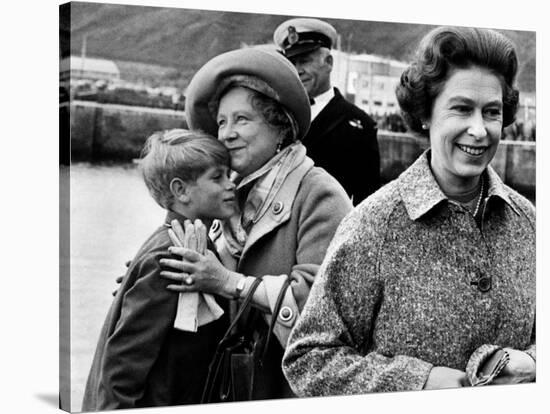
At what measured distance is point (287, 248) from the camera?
7.20 meters

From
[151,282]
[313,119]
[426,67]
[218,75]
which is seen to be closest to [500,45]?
[426,67]

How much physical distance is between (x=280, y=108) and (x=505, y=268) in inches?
64.2

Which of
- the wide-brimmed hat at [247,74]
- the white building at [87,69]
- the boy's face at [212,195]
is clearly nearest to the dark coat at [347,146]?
the wide-brimmed hat at [247,74]

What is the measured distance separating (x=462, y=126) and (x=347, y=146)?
27.1 inches

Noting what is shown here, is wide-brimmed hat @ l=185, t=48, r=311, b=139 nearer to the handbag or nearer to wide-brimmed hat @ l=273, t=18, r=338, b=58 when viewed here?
wide-brimmed hat @ l=273, t=18, r=338, b=58

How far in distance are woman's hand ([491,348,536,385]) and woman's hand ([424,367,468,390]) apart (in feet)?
1.31

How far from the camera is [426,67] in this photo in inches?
297

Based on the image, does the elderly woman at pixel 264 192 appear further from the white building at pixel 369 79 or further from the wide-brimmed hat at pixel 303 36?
the white building at pixel 369 79

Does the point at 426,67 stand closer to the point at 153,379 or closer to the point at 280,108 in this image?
the point at 280,108

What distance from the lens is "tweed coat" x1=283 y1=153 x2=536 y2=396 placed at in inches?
277

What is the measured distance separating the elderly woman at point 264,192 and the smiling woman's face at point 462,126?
30.1 inches

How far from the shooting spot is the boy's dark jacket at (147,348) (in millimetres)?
6863

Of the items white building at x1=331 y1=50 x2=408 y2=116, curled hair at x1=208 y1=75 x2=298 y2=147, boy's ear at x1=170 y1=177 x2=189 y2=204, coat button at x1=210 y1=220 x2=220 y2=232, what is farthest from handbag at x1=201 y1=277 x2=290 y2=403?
white building at x1=331 y1=50 x2=408 y2=116

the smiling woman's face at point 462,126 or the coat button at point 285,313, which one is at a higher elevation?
the smiling woman's face at point 462,126
